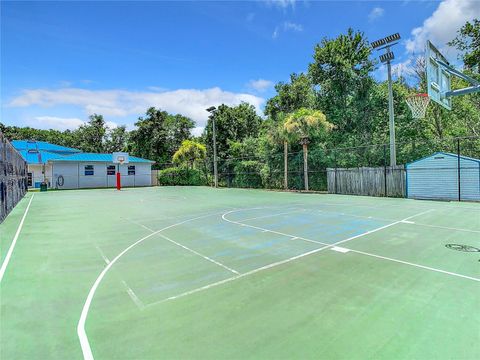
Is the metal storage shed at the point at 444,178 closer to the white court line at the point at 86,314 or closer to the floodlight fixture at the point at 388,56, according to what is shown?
the floodlight fixture at the point at 388,56

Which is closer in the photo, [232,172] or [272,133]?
[272,133]

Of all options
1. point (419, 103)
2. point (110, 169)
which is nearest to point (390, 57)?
point (419, 103)

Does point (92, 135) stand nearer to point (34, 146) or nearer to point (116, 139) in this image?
point (116, 139)

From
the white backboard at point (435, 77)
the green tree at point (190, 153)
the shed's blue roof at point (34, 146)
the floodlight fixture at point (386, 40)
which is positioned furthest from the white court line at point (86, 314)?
the shed's blue roof at point (34, 146)

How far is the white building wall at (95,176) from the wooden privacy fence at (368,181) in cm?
2333

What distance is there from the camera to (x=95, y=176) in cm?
3131

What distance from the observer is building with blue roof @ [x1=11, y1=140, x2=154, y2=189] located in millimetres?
29328

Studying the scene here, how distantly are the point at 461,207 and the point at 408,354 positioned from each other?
12.1m

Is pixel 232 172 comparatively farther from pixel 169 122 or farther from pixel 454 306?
pixel 454 306

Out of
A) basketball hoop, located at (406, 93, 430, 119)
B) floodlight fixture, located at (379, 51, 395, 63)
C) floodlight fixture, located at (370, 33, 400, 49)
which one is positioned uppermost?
floodlight fixture, located at (370, 33, 400, 49)

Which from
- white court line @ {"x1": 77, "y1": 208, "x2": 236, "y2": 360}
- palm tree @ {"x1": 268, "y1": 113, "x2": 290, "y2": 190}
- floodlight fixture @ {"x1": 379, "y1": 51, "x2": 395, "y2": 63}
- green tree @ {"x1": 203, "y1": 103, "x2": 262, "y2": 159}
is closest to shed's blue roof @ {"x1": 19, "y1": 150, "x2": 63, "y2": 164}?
green tree @ {"x1": 203, "y1": 103, "x2": 262, "y2": 159}

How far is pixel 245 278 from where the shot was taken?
177 inches

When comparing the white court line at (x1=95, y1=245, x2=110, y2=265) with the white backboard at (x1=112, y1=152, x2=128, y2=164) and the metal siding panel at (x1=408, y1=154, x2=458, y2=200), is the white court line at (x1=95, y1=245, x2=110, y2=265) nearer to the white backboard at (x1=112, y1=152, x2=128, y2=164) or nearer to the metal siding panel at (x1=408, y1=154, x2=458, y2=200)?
the metal siding panel at (x1=408, y1=154, x2=458, y2=200)

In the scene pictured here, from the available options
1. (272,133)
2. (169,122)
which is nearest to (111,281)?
(272,133)
